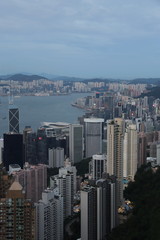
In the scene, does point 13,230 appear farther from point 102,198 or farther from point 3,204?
point 102,198

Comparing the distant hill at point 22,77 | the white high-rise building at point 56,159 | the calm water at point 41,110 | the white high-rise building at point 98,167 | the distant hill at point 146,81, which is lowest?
the white high-rise building at point 56,159

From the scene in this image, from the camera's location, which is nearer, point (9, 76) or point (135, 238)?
point (135, 238)

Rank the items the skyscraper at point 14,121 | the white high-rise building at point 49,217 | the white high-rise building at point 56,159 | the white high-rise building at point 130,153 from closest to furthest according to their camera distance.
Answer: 1. the white high-rise building at point 49,217
2. the white high-rise building at point 130,153
3. the white high-rise building at point 56,159
4. the skyscraper at point 14,121

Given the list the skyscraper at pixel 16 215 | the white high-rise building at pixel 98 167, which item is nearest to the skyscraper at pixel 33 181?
the white high-rise building at pixel 98 167

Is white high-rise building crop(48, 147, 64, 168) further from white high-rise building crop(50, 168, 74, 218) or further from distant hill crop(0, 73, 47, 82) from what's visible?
distant hill crop(0, 73, 47, 82)

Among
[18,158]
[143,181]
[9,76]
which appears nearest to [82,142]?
[18,158]

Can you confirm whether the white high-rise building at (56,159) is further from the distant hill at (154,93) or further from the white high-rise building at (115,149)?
the distant hill at (154,93)

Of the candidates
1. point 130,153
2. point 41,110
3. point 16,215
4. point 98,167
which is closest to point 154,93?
point 41,110
